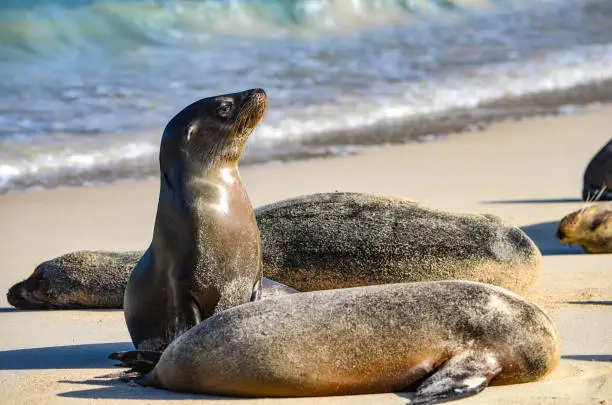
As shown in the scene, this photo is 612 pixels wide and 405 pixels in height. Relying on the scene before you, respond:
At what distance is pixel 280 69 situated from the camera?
1850 centimetres

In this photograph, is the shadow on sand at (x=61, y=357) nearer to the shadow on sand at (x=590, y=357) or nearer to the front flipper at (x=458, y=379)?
the front flipper at (x=458, y=379)

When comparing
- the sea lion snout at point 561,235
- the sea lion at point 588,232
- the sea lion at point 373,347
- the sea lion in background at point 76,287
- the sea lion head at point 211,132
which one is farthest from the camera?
the sea lion snout at point 561,235

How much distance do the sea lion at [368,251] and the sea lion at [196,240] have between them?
50.6 inches

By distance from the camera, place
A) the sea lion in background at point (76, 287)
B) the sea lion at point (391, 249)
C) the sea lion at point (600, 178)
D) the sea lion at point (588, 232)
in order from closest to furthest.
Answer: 1. the sea lion at point (391, 249)
2. the sea lion in background at point (76, 287)
3. the sea lion at point (588, 232)
4. the sea lion at point (600, 178)

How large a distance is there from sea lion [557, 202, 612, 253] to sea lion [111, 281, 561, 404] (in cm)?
335

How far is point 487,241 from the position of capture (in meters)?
7.40

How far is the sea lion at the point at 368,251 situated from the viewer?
7.36 meters

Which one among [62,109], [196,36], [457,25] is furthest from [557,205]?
[457,25]

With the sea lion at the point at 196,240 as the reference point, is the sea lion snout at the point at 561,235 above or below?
below

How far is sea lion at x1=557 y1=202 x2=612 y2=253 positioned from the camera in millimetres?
8398

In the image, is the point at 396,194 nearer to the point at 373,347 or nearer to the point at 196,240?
the point at 196,240

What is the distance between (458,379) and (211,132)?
2.06 m

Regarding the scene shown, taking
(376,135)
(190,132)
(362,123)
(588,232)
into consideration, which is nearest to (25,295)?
(190,132)

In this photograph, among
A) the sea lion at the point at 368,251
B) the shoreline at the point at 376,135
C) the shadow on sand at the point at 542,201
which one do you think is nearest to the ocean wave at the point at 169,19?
the shoreline at the point at 376,135
